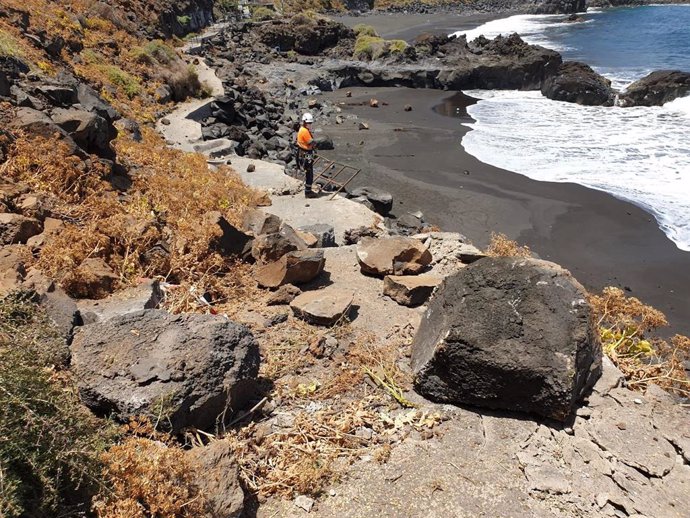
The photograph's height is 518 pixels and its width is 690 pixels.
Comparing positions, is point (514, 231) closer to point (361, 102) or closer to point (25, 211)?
point (25, 211)

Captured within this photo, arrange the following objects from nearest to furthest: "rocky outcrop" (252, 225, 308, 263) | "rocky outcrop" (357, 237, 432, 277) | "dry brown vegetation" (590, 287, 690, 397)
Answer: "dry brown vegetation" (590, 287, 690, 397), "rocky outcrop" (252, 225, 308, 263), "rocky outcrop" (357, 237, 432, 277)

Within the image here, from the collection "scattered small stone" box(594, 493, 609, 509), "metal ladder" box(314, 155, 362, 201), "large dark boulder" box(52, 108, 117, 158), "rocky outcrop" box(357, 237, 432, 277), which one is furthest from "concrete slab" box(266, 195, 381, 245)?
Answer: "scattered small stone" box(594, 493, 609, 509)

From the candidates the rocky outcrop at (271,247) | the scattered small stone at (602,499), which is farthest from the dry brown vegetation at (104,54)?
the scattered small stone at (602,499)

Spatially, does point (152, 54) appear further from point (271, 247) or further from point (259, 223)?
point (271, 247)

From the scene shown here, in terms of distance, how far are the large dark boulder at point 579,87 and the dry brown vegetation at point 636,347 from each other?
21673 millimetres

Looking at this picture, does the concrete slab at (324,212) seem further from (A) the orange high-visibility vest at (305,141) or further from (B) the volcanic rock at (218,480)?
(B) the volcanic rock at (218,480)

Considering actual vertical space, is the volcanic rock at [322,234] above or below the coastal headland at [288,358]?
below

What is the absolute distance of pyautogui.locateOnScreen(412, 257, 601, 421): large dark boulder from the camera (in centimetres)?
480

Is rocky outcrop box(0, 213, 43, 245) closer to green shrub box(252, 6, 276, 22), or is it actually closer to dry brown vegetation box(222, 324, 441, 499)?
dry brown vegetation box(222, 324, 441, 499)

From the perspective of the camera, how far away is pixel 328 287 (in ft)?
24.9

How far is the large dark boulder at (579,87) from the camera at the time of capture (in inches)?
985

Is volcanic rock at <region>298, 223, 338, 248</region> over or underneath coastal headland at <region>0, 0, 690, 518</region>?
underneath

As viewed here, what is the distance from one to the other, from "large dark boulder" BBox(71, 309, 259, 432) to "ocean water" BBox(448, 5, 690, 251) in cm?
1170

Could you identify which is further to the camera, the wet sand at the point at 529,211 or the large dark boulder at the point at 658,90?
the large dark boulder at the point at 658,90
